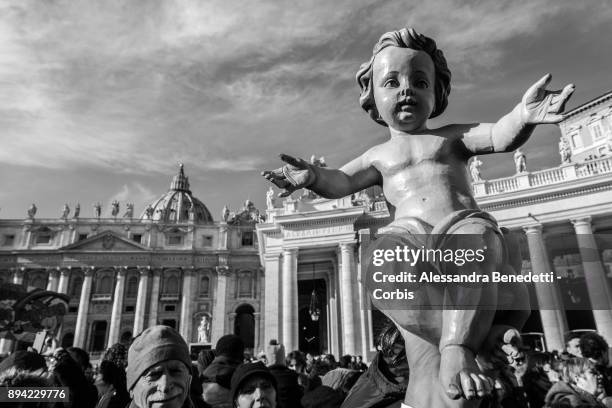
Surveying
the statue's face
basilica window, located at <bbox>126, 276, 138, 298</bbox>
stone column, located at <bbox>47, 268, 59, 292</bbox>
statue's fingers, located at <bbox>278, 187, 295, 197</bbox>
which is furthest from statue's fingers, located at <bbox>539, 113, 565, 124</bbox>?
stone column, located at <bbox>47, 268, 59, 292</bbox>

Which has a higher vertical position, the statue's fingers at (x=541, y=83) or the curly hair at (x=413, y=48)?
the curly hair at (x=413, y=48)

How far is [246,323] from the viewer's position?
52000 millimetres

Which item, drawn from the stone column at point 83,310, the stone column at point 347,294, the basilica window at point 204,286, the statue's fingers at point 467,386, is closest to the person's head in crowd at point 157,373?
the statue's fingers at point 467,386

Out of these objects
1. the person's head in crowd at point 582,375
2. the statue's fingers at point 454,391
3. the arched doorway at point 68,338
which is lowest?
the arched doorway at point 68,338

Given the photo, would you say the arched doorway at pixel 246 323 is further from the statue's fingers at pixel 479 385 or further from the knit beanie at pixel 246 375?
the statue's fingers at pixel 479 385

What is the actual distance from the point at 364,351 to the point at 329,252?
617 centimetres

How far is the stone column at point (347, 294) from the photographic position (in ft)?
67.3

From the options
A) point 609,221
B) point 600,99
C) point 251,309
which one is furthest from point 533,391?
point 251,309

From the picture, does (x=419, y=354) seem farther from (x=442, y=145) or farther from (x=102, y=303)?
(x=102, y=303)

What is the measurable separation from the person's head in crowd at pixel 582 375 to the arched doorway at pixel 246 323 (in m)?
50.5

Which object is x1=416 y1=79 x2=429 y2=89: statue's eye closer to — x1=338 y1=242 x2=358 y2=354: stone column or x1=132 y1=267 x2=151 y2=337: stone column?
x1=338 y1=242 x2=358 y2=354: stone column

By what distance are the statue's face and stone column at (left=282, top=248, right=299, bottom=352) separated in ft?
64.0

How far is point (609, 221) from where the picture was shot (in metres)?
18.7

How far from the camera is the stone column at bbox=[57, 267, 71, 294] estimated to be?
4956 cm
